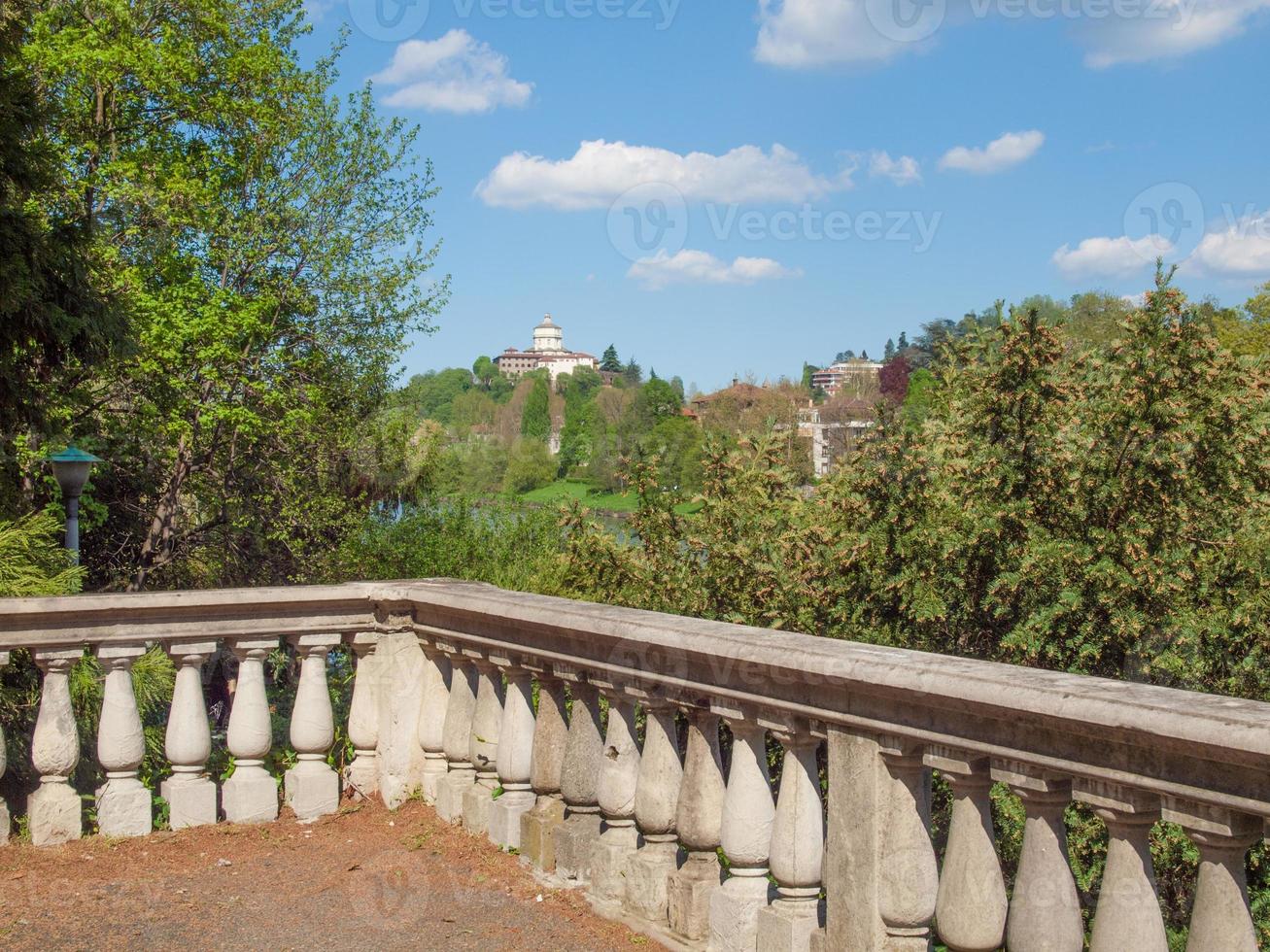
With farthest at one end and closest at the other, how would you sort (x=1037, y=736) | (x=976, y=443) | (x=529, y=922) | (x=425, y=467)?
1. (x=425, y=467)
2. (x=976, y=443)
3. (x=529, y=922)
4. (x=1037, y=736)

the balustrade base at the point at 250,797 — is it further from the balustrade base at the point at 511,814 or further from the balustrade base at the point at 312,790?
the balustrade base at the point at 511,814

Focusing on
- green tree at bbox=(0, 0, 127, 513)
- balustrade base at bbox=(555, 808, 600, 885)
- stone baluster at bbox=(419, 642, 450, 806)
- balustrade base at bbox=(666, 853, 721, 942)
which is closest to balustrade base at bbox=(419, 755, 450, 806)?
stone baluster at bbox=(419, 642, 450, 806)

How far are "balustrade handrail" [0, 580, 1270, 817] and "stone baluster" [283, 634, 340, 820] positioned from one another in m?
0.10

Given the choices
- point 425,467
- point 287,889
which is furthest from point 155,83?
point 287,889

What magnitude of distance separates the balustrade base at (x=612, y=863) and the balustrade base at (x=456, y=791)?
0.98 metres

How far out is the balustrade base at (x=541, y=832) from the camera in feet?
13.5

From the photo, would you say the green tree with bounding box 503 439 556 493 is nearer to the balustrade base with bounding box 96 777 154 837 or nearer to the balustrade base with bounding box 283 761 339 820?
the balustrade base with bounding box 283 761 339 820

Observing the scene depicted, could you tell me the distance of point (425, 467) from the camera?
21.2 meters

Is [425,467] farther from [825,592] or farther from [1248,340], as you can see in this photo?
[1248,340]

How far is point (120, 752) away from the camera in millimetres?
4555

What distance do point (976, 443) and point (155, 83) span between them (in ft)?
41.5

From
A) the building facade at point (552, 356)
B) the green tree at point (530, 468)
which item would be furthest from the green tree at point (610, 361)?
the green tree at point (530, 468)

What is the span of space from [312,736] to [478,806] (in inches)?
34.0

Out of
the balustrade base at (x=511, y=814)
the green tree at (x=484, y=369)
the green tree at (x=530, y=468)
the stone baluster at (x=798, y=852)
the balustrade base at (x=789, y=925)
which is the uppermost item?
the green tree at (x=484, y=369)
